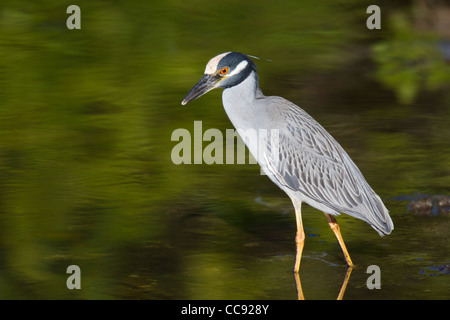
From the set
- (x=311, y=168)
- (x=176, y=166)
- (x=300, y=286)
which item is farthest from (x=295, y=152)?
(x=176, y=166)

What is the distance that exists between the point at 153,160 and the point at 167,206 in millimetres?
1387

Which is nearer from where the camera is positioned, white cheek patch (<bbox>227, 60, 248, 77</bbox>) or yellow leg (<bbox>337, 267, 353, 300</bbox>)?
yellow leg (<bbox>337, 267, 353, 300</bbox>)

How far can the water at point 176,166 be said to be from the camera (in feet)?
22.7

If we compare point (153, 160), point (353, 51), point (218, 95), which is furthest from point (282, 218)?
point (353, 51)

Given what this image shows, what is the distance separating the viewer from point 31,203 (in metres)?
8.34

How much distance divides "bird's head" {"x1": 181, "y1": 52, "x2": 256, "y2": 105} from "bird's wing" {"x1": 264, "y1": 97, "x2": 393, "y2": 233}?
37 cm

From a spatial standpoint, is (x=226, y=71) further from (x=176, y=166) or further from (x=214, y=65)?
(x=176, y=166)

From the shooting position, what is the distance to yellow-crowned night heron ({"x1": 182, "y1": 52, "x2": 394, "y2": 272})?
7316 mm

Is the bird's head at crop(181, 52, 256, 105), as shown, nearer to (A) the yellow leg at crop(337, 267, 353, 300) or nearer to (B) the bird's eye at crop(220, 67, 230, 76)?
(B) the bird's eye at crop(220, 67, 230, 76)

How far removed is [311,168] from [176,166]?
249cm

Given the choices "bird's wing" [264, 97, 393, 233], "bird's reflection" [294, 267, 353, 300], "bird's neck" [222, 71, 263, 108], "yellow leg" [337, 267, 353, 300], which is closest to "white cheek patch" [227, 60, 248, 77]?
"bird's neck" [222, 71, 263, 108]

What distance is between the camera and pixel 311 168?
739cm

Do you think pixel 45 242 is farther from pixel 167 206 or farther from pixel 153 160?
pixel 153 160

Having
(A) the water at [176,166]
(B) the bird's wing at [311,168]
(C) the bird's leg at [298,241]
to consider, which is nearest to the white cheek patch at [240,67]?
(B) the bird's wing at [311,168]
